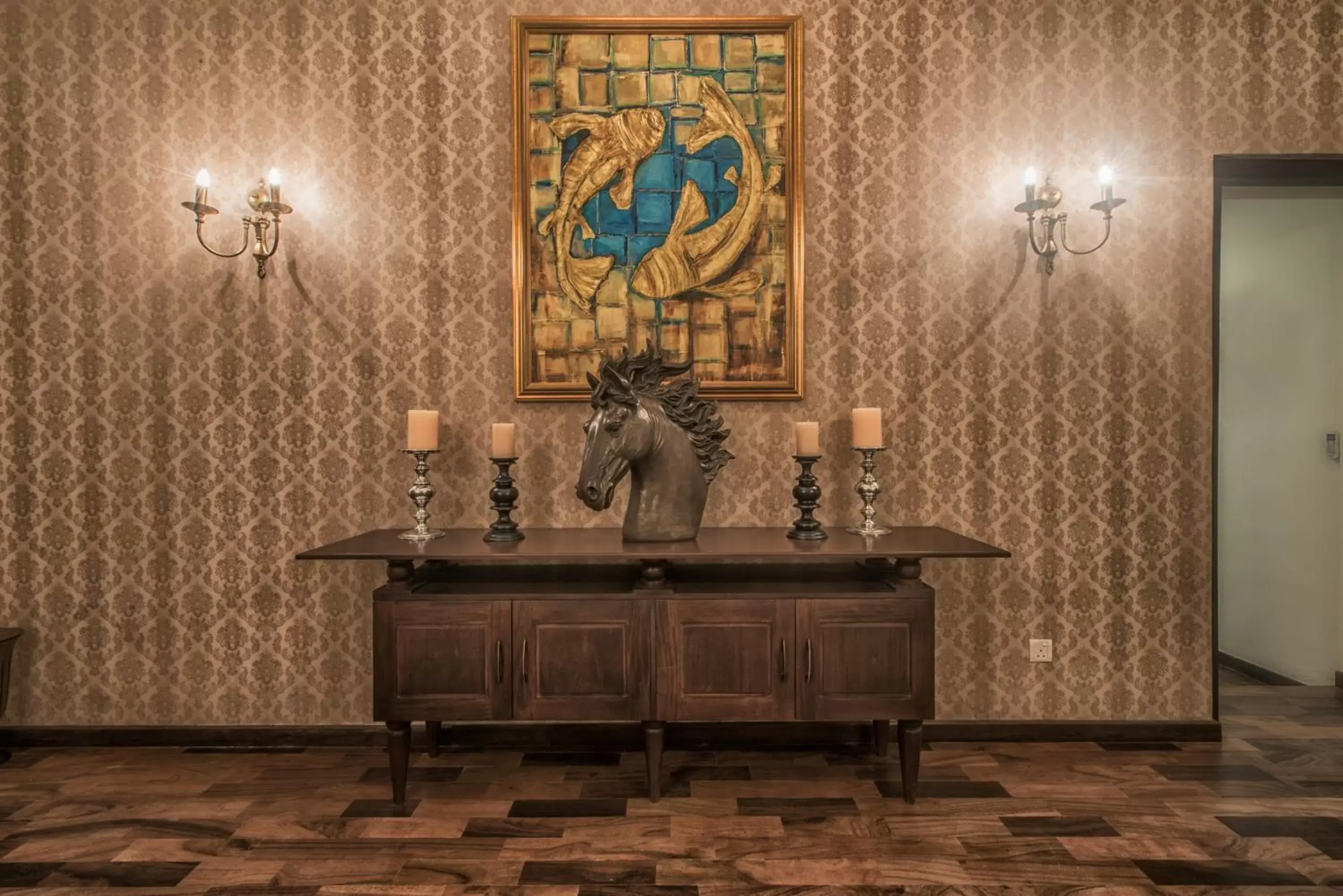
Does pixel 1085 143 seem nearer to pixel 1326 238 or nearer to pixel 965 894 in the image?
pixel 1326 238

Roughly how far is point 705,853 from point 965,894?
706 millimetres

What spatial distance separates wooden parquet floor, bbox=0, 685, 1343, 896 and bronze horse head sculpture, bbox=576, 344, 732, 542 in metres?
0.93

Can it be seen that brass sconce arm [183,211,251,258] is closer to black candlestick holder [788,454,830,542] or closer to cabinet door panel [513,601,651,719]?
cabinet door panel [513,601,651,719]

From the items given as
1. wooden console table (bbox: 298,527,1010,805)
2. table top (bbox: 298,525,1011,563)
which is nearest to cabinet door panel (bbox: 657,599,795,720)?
wooden console table (bbox: 298,527,1010,805)

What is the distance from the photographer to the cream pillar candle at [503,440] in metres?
2.82

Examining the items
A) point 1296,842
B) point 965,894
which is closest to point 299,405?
point 965,894

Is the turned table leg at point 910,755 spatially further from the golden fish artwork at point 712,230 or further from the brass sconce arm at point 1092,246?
the brass sconce arm at point 1092,246

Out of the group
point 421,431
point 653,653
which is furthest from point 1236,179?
point 421,431

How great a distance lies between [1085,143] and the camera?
3.12 meters

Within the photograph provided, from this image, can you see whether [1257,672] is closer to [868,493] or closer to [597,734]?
[868,493]

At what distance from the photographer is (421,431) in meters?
2.79

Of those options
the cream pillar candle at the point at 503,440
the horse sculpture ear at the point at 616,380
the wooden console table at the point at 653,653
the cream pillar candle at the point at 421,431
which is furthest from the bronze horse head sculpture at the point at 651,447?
the cream pillar candle at the point at 421,431

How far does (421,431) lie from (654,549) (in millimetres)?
944

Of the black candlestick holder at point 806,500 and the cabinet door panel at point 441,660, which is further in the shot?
the black candlestick holder at point 806,500
